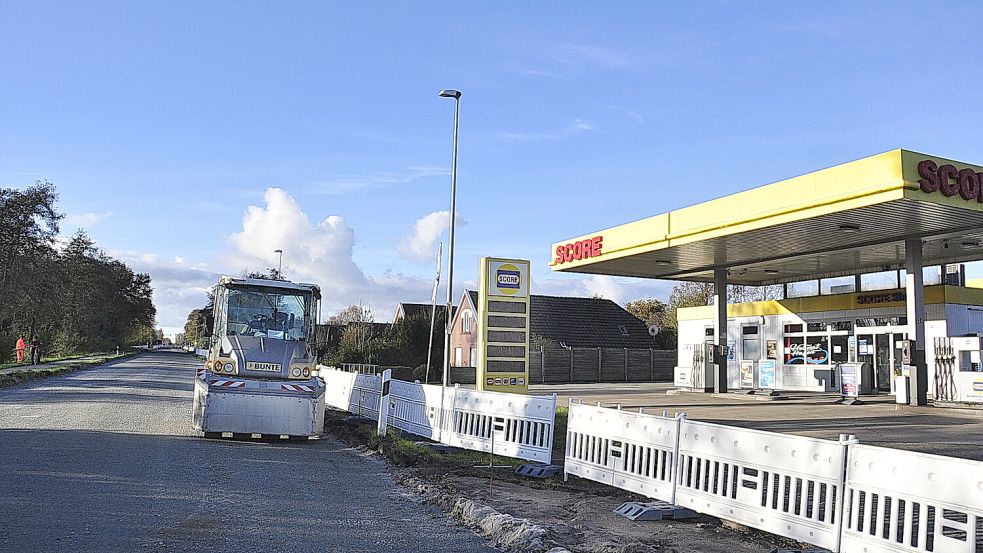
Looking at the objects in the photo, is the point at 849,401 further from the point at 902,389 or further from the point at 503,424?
the point at 503,424

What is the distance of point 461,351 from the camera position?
185ft

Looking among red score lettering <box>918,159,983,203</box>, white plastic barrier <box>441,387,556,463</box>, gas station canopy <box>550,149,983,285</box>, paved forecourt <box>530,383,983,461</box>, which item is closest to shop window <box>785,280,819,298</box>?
gas station canopy <box>550,149,983,285</box>

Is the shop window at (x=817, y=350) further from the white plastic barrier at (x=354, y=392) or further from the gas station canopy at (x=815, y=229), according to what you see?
the white plastic barrier at (x=354, y=392)

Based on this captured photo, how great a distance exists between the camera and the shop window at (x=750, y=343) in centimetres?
3288

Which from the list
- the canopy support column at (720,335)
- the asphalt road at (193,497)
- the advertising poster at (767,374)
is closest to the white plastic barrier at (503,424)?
the asphalt road at (193,497)

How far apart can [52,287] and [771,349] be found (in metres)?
42.3

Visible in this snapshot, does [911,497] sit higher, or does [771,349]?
[771,349]

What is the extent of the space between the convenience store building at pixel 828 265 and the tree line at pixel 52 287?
1349 inches

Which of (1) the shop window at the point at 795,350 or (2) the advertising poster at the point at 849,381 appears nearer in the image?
(2) the advertising poster at the point at 849,381

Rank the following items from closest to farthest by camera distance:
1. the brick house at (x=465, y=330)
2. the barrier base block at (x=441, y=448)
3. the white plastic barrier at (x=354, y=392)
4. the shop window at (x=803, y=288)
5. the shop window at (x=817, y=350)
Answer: the barrier base block at (x=441, y=448), the white plastic barrier at (x=354, y=392), the shop window at (x=817, y=350), the shop window at (x=803, y=288), the brick house at (x=465, y=330)

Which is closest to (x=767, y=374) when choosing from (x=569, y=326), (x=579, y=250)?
(x=579, y=250)

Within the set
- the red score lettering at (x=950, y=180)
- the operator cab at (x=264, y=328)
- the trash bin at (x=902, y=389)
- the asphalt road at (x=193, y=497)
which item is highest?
the red score lettering at (x=950, y=180)

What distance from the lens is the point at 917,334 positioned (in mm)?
20719

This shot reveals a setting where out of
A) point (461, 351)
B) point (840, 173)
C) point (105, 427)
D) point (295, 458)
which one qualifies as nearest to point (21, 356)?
point (461, 351)
